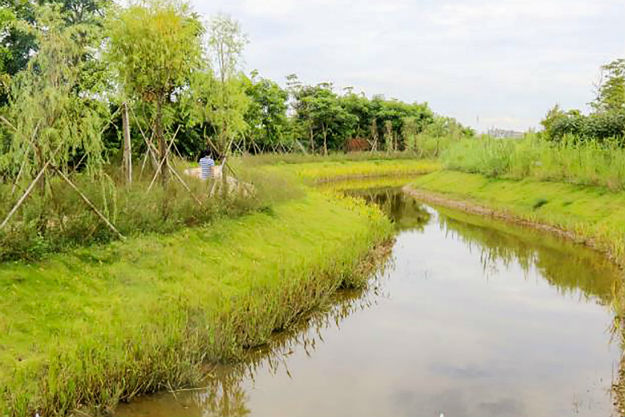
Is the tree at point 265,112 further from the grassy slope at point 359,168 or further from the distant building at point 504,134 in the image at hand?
the distant building at point 504,134

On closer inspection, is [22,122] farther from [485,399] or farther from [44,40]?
[485,399]

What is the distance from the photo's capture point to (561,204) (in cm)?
1800

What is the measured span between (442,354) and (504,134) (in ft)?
78.0

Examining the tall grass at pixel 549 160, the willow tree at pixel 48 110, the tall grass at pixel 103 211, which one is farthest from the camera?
the tall grass at pixel 549 160

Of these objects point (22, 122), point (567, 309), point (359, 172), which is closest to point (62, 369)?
point (22, 122)

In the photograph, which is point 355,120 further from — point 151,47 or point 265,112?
point 151,47

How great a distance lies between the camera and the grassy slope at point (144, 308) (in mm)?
5801

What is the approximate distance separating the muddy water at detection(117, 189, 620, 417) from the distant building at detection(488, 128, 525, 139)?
15221 millimetres

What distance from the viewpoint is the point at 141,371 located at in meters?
6.11

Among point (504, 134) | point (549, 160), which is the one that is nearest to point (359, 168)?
point (504, 134)

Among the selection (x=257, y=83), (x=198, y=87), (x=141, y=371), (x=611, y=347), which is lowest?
(x=611, y=347)

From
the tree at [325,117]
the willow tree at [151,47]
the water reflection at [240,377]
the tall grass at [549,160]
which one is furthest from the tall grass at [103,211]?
the tree at [325,117]

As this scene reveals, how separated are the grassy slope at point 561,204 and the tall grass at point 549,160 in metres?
0.38

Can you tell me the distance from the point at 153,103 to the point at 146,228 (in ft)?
14.6
